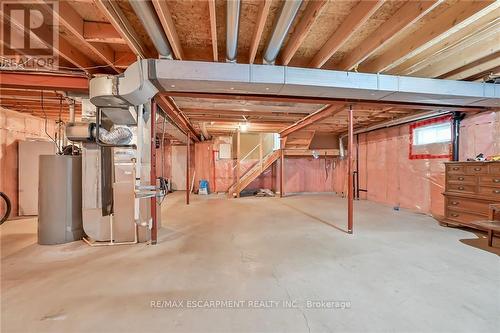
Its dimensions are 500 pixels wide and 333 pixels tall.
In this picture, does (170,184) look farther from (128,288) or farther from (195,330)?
(195,330)

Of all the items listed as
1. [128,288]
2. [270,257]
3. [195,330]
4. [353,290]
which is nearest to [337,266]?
[353,290]

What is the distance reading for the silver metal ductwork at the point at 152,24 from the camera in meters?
1.67

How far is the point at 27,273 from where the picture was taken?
7.20ft

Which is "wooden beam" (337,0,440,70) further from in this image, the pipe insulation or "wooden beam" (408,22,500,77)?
the pipe insulation

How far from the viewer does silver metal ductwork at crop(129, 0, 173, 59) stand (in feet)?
5.46

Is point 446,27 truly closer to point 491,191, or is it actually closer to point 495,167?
point 495,167

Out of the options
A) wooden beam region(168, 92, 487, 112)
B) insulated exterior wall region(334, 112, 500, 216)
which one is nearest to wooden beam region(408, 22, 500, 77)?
wooden beam region(168, 92, 487, 112)

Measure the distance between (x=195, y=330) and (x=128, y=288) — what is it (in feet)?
2.82

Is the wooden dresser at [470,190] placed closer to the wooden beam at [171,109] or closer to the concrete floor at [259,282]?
the concrete floor at [259,282]

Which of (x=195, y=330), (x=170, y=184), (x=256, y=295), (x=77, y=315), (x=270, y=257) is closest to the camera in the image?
(x=195, y=330)

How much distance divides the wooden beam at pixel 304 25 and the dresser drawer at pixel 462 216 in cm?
389

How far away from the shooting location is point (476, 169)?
11.3ft

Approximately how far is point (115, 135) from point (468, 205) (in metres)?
5.54

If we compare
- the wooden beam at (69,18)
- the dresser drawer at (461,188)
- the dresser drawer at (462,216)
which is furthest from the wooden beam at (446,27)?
the wooden beam at (69,18)
